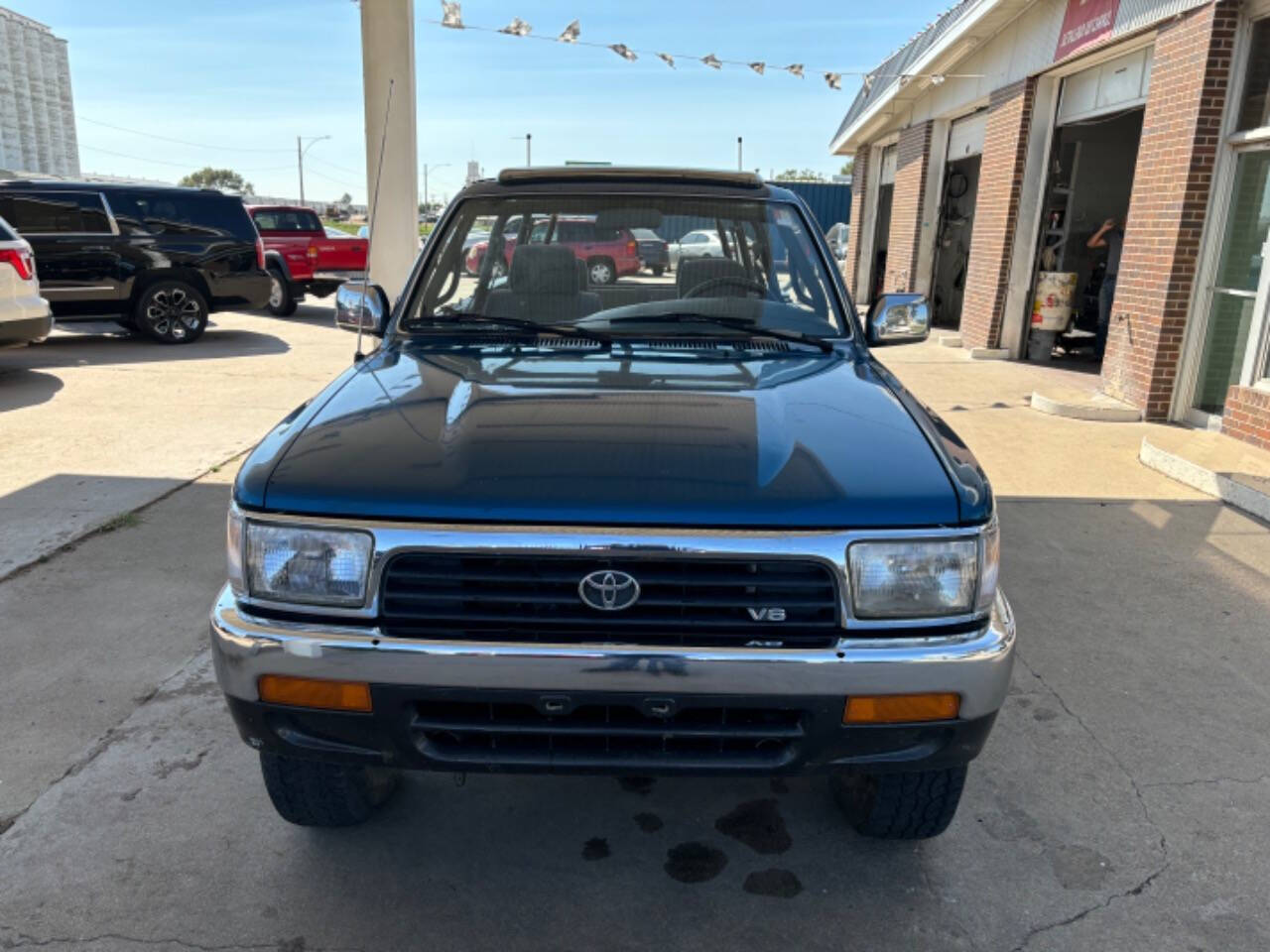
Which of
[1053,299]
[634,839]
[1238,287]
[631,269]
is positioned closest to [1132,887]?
[634,839]

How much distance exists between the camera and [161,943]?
2.20 m

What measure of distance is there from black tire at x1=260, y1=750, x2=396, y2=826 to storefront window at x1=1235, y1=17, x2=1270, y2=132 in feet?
25.4

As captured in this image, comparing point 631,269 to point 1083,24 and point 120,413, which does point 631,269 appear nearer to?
point 120,413

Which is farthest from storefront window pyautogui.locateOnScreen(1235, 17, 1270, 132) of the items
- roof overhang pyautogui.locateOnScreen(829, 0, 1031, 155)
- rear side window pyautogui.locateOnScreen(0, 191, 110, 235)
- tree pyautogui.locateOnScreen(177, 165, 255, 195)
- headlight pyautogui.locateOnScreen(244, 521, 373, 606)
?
tree pyautogui.locateOnScreen(177, 165, 255, 195)

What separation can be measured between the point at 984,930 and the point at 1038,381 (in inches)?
355

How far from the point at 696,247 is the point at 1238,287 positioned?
227 inches

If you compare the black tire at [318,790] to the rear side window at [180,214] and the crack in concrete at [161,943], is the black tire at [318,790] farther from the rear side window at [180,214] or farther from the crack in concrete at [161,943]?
the rear side window at [180,214]

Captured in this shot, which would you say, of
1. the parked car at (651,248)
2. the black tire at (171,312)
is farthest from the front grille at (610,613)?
the black tire at (171,312)

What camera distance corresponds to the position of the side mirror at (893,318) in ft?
11.5

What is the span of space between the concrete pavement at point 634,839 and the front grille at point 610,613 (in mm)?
804

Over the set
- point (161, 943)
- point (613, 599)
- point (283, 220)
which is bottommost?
point (161, 943)

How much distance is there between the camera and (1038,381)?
10289 mm

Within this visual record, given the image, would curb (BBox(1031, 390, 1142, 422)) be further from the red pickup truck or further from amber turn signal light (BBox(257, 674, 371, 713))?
the red pickup truck

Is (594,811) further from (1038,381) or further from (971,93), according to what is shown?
(971,93)
